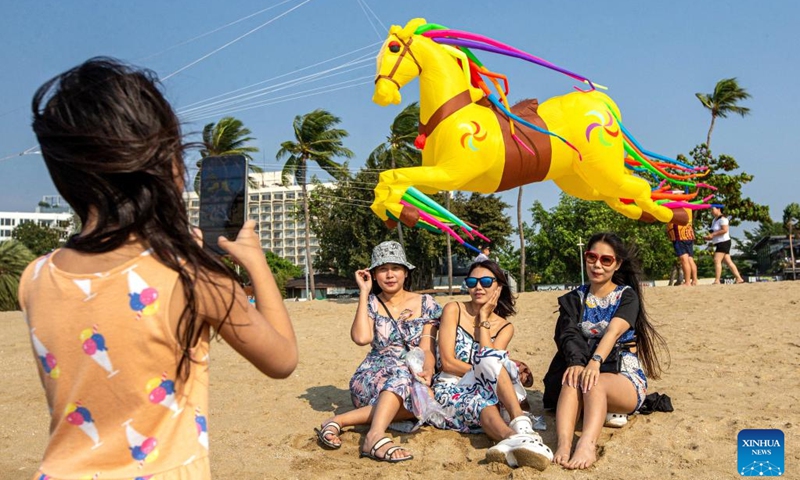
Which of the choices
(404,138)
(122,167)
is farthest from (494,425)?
(404,138)

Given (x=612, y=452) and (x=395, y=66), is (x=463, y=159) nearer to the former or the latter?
(x=395, y=66)

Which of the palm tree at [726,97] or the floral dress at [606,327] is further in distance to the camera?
the palm tree at [726,97]

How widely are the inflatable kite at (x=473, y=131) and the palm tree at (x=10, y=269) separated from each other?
10.9 meters

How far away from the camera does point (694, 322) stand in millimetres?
8281

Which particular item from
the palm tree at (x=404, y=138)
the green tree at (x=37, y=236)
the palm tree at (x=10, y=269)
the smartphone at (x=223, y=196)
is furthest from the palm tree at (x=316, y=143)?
the green tree at (x=37, y=236)

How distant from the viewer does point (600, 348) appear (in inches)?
166

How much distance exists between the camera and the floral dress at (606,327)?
14.5ft

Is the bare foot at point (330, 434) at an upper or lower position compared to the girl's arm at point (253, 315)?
lower

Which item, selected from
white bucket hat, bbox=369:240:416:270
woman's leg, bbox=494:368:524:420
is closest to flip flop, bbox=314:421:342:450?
woman's leg, bbox=494:368:524:420

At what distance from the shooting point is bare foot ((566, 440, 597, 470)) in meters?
3.71

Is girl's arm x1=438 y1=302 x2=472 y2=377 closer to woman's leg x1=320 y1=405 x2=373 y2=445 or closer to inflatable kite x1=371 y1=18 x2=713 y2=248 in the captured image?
woman's leg x1=320 y1=405 x2=373 y2=445

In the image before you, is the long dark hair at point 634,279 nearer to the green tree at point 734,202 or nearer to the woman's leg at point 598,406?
the woman's leg at point 598,406

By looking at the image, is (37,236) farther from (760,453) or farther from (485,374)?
(760,453)

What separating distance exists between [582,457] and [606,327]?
1.00 m
